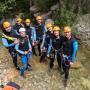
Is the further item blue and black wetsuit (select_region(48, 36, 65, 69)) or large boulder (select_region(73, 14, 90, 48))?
large boulder (select_region(73, 14, 90, 48))

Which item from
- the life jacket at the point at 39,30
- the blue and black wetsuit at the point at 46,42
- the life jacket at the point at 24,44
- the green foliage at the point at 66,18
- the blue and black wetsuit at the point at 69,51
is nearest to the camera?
the blue and black wetsuit at the point at 69,51

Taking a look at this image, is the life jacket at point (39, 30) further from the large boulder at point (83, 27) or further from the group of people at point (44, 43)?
the large boulder at point (83, 27)

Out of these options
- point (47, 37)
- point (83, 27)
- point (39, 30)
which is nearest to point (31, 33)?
point (39, 30)

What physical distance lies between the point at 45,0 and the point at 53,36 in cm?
534

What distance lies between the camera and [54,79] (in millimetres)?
11539

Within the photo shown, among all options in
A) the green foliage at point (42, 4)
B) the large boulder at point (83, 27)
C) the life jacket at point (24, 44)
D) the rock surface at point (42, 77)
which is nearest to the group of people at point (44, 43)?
the life jacket at point (24, 44)

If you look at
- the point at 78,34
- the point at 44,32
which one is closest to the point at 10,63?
the point at 44,32

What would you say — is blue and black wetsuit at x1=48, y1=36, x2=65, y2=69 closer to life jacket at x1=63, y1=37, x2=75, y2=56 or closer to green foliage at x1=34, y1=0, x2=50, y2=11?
life jacket at x1=63, y1=37, x2=75, y2=56

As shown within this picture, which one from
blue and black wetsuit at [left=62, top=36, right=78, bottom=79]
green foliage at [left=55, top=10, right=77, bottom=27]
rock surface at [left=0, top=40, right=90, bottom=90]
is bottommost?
rock surface at [left=0, top=40, right=90, bottom=90]

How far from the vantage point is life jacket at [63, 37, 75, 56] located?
1044cm

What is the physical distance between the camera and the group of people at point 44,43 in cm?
1058

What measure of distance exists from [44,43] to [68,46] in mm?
1383

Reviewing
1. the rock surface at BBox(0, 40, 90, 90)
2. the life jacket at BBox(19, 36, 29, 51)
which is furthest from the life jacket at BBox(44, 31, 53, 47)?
the rock surface at BBox(0, 40, 90, 90)

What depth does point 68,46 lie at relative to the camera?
1054 cm
